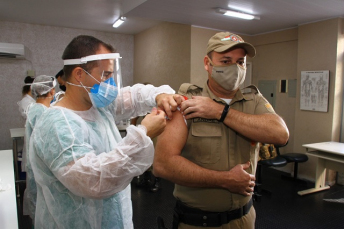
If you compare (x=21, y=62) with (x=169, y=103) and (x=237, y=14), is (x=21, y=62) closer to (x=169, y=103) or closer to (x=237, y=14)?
(x=237, y=14)

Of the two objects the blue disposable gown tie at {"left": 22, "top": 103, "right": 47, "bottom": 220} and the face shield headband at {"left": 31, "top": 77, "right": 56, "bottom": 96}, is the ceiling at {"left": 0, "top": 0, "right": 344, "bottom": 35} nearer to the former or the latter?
the face shield headband at {"left": 31, "top": 77, "right": 56, "bottom": 96}

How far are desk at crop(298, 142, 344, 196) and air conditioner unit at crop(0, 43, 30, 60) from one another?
17.7ft

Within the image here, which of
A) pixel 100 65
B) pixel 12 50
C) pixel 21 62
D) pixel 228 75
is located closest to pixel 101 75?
pixel 100 65

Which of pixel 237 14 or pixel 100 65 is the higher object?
pixel 237 14

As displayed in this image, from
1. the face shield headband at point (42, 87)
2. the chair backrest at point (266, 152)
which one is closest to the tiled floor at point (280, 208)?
the chair backrest at point (266, 152)

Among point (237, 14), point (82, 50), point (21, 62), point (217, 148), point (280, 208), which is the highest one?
point (237, 14)

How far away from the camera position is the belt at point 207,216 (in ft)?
4.31

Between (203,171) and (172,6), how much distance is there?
292cm

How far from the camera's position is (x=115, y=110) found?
161 cm

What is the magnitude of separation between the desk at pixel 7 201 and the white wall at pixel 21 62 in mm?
2949

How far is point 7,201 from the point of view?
1857 mm

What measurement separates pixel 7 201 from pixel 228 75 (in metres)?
1.80

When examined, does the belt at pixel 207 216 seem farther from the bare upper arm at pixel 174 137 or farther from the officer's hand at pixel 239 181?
the bare upper arm at pixel 174 137

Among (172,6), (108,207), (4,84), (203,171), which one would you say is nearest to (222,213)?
(203,171)
